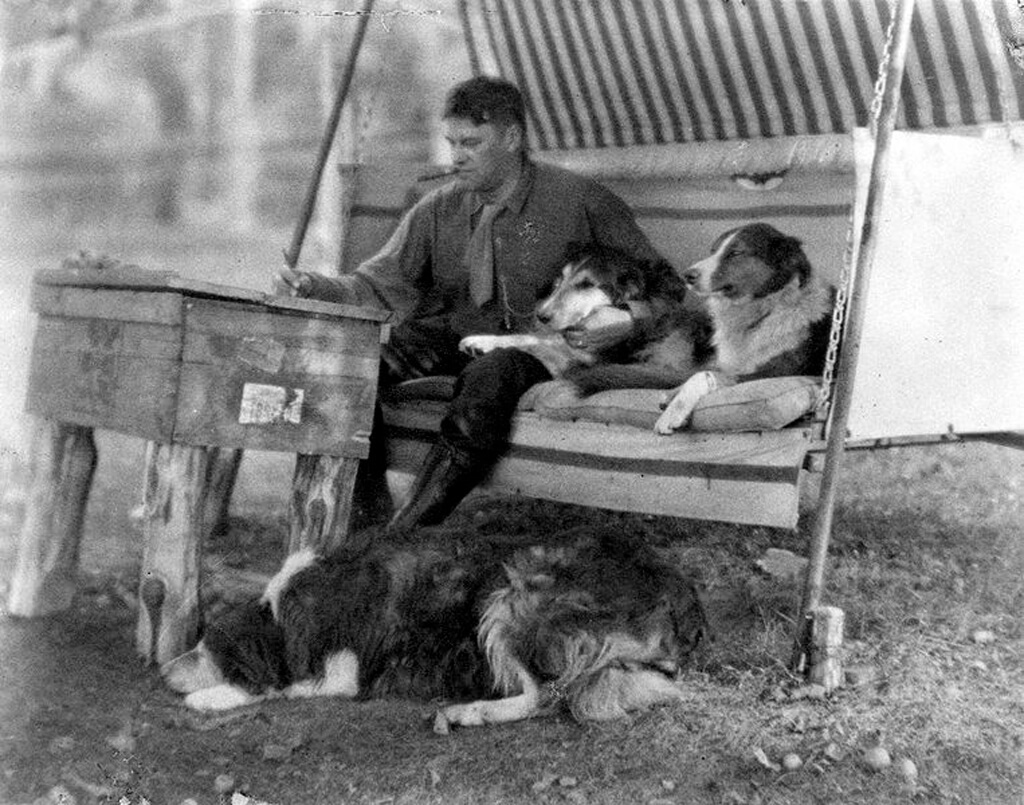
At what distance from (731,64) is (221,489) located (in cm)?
296

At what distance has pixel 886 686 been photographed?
11.1 ft

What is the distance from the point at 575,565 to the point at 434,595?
0.41m

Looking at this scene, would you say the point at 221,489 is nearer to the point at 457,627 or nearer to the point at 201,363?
the point at 201,363

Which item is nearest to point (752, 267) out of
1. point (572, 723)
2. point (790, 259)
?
point (790, 259)

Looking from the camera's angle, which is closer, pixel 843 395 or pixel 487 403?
pixel 843 395

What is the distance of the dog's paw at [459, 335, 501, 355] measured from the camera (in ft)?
15.3

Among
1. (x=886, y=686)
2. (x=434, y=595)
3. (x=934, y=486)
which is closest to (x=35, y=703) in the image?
(x=434, y=595)

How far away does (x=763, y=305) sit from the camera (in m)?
3.99

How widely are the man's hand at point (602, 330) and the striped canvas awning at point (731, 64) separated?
130cm

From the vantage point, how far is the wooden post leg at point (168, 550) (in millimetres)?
3543

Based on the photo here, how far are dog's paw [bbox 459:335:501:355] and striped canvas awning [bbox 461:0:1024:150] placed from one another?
1510 millimetres

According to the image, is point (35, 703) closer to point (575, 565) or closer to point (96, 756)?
point (96, 756)

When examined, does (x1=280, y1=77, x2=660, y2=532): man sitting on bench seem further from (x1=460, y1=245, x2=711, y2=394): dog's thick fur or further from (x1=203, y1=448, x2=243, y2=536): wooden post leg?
(x1=203, y1=448, x2=243, y2=536): wooden post leg

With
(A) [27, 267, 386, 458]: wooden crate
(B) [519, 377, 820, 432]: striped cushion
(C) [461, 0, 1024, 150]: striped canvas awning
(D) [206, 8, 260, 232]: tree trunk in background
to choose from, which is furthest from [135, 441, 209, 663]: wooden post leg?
(C) [461, 0, 1024, 150]: striped canvas awning
